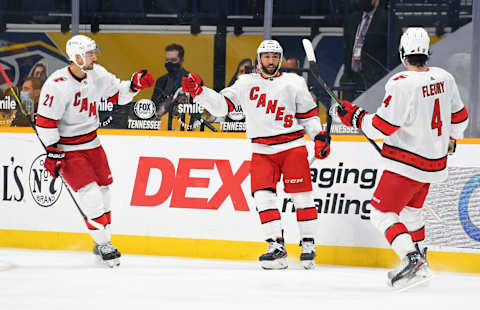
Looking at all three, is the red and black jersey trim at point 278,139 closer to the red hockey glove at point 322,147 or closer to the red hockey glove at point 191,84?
the red hockey glove at point 322,147

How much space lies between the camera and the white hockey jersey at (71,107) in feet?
13.3

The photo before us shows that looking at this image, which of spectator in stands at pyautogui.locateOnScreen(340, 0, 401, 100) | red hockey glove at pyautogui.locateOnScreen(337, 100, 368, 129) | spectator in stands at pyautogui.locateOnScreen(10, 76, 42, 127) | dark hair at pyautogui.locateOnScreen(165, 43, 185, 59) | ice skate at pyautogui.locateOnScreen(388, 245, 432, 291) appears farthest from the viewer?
spectator in stands at pyautogui.locateOnScreen(10, 76, 42, 127)

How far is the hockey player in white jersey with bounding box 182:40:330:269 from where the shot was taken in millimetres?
4164

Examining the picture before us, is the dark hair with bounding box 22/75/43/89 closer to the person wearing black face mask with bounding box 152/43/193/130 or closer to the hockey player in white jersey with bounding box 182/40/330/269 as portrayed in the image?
the person wearing black face mask with bounding box 152/43/193/130

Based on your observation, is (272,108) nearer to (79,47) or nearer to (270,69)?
(270,69)

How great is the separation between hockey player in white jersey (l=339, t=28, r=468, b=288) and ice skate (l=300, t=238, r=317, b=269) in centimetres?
65

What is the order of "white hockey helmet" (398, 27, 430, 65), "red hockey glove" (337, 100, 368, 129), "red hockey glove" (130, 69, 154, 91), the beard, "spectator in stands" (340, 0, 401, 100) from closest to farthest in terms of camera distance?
"white hockey helmet" (398, 27, 430, 65)
"red hockey glove" (337, 100, 368, 129)
the beard
"red hockey glove" (130, 69, 154, 91)
"spectator in stands" (340, 0, 401, 100)

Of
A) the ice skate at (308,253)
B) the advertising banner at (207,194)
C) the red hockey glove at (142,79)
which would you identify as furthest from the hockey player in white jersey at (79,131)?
the ice skate at (308,253)

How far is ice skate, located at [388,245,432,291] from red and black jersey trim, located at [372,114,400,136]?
59cm

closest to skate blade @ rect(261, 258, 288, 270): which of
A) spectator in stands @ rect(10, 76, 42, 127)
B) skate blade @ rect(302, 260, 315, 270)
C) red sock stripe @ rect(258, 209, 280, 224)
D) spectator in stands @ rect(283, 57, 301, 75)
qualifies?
skate blade @ rect(302, 260, 315, 270)

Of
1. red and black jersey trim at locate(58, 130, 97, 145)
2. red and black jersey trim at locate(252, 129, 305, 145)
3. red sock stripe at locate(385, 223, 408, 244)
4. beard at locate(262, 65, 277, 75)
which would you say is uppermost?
beard at locate(262, 65, 277, 75)

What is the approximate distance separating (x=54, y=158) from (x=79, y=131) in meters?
0.24

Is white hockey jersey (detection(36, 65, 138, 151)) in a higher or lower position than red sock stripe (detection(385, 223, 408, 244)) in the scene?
higher

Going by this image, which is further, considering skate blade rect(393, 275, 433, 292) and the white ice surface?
skate blade rect(393, 275, 433, 292)
